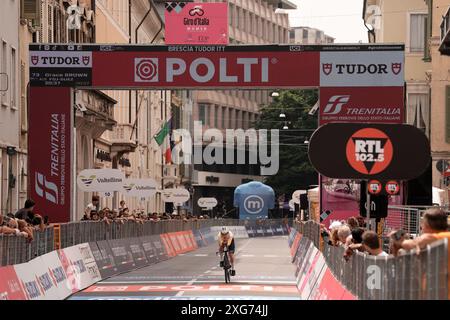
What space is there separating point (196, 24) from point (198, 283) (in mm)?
11574

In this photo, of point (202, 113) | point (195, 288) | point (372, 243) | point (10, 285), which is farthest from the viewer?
point (202, 113)

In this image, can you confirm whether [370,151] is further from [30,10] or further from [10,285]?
[30,10]

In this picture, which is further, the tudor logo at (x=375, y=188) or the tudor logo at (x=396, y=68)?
the tudor logo at (x=396, y=68)

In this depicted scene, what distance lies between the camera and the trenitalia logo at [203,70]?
128 ft

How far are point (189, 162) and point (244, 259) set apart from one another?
200ft

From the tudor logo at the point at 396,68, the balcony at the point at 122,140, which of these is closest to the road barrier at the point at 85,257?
the balcony at the point at 122,140

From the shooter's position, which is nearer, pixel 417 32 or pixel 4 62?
pixel 4 62

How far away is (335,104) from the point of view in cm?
3828

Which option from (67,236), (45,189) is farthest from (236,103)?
(67,236)

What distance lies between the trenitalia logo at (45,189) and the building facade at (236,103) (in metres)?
77.0

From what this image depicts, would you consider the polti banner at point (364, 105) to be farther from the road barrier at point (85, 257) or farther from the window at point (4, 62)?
the window at point (4, 62)

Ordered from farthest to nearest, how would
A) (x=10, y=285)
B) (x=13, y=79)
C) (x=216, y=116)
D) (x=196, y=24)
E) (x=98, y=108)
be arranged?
(x=216, y=116) < (x=98, y=108) < (x=196, y=24) < (x=13, y=79) < (x=10, y=285)

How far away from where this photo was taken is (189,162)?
357 feet
